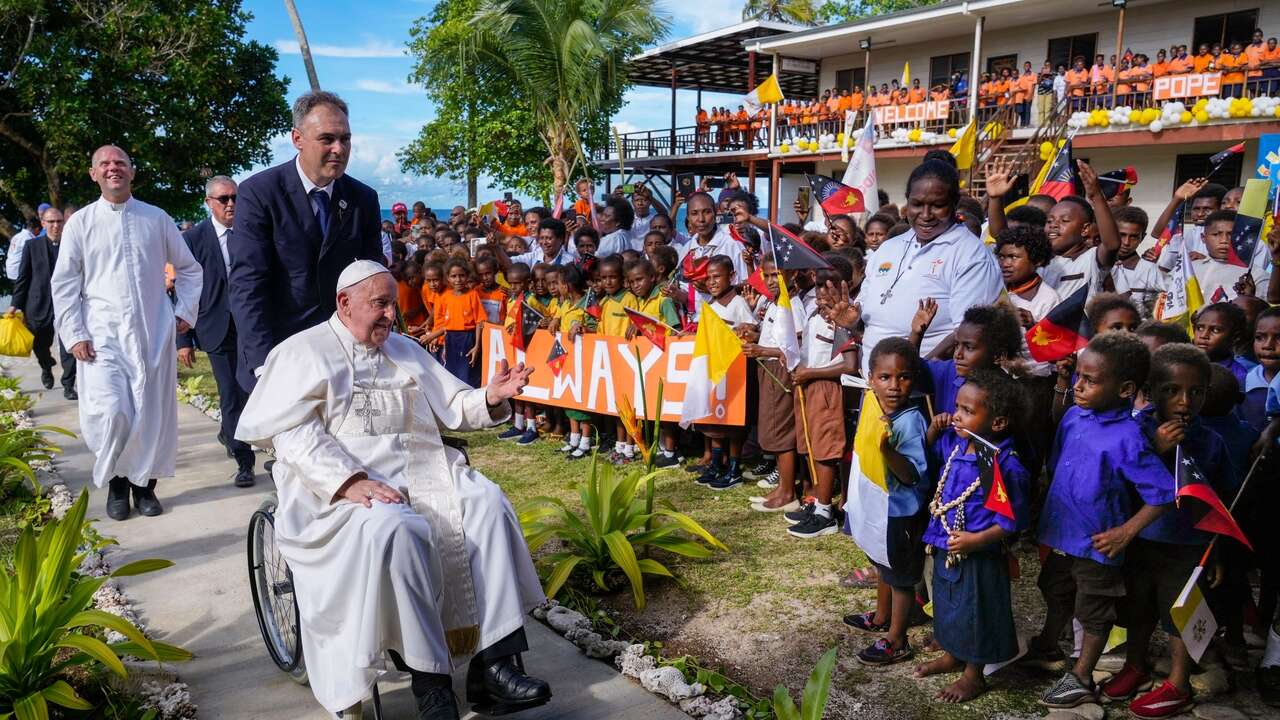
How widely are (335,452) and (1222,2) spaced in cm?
2001

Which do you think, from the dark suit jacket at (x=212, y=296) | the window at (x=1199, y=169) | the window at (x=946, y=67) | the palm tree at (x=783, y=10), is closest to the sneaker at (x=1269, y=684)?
the dark suit jacket at (x=212, y=296)

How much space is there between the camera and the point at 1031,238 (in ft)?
16.0

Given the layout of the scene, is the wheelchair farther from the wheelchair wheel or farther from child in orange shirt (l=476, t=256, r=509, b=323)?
child in orange shirt (l=476, t=256, r=509, b=323)

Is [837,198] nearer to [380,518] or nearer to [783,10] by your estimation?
[380,518]

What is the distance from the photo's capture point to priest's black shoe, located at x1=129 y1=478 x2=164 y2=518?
6336 millimetres

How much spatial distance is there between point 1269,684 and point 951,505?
1.45 m

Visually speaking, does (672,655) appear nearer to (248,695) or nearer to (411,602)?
(411,602)

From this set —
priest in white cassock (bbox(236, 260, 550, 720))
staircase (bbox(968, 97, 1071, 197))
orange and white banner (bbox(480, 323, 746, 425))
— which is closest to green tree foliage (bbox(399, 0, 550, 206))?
staircase (bbox(968, 97, 1071, 197))

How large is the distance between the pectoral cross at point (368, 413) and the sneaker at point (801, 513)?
118 inches

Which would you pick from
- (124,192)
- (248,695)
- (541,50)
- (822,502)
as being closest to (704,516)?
(822,502)

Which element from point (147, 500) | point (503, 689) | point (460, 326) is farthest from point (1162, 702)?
point (460, 326)

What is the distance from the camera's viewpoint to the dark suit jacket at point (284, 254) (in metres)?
4.42

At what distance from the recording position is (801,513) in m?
5.88

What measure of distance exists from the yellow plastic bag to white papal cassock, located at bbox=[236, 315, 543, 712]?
6959 millimetres
